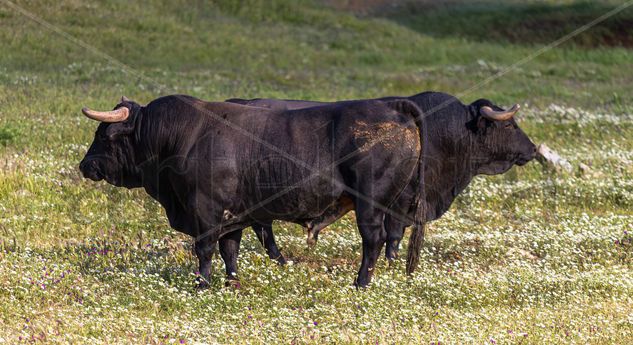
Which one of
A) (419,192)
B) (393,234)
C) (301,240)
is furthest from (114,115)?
(393,234)

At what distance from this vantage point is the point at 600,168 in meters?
17.6

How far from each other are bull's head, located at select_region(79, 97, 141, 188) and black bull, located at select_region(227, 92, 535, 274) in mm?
1924

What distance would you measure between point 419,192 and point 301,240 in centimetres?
230

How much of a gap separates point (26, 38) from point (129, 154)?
68.8ft

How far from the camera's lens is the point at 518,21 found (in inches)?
1662

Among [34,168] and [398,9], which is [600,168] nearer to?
[34,168]

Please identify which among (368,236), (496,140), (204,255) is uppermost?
(496,140)

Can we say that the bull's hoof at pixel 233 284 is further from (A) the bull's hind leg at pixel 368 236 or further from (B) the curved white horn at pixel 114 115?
(B) the curved white horn at pixel 114 115

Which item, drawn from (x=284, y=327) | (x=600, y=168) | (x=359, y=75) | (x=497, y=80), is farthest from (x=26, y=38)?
(x=284, y=327)

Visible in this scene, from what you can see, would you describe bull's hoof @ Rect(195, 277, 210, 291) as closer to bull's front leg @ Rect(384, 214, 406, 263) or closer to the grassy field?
the grassy field

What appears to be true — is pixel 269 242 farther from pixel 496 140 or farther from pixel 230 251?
pixel 496 140

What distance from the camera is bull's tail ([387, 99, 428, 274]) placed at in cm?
1104

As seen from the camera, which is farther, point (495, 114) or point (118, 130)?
point (495, 114)

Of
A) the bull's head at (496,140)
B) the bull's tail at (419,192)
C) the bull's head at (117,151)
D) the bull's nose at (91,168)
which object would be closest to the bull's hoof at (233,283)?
the bull's head at (117,151)
